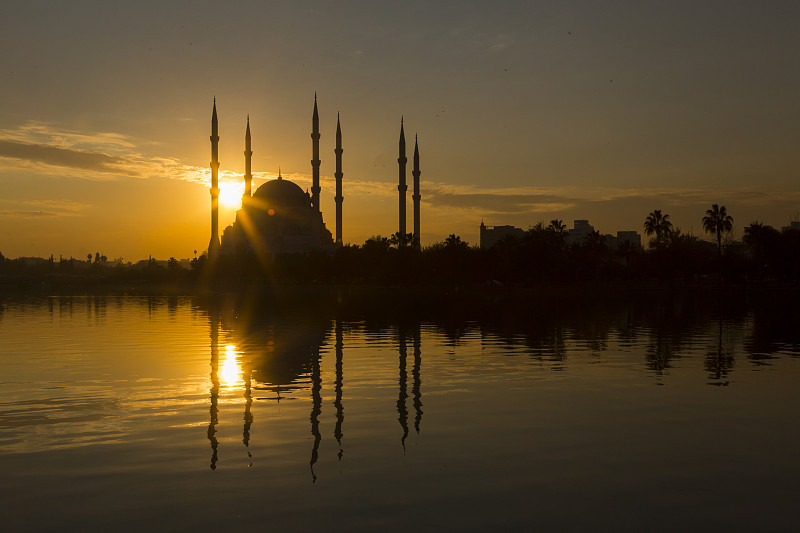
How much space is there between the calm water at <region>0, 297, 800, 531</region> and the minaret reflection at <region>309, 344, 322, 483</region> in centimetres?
7

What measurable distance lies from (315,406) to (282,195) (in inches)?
5511

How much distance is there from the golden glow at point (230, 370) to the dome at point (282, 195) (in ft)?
423

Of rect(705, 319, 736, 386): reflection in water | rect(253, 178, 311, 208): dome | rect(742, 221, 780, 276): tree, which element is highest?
rect(253, 178, 311, 208): dome

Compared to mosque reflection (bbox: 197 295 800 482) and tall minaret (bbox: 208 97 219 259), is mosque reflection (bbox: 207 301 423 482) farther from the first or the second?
tall minaret (bbox: 208 97 219 259)

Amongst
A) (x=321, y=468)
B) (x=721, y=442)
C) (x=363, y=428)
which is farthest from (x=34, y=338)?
(x=721, y=442)

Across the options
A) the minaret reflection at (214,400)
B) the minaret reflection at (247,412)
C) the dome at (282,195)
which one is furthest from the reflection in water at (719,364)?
the dome at (282,195)

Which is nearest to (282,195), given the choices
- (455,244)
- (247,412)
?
(455,244)

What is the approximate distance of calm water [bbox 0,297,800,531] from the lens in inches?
326

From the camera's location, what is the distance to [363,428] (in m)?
12.3

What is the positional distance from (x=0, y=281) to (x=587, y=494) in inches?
7525

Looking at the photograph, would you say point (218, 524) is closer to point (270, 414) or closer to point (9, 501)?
point (9, 501)

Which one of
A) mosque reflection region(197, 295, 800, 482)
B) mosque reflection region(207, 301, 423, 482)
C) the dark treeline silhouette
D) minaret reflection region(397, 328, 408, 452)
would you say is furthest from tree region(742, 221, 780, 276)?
minaret reflection region(397, 328, 408, 452)

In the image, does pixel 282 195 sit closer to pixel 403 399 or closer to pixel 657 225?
pixel 657 225

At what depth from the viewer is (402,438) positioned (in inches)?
459
